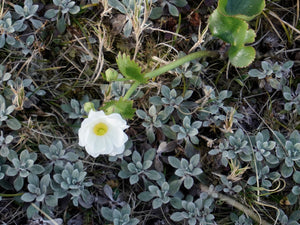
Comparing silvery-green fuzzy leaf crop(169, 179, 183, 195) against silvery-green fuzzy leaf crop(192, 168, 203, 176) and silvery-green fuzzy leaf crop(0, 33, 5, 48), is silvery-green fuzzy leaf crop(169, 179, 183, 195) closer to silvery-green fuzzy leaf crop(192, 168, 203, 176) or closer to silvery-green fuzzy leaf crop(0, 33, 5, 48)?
silvery-green fuzzy leaf crop(192, 168, 203, 176)

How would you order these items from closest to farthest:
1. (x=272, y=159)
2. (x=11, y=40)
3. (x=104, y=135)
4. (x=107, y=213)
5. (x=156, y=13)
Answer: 1. (x=104, y=135)
2. (x=107, y=213)
3. (x=272, y=159)
4. (x=11, y=40)
5. (x=156, y=13)

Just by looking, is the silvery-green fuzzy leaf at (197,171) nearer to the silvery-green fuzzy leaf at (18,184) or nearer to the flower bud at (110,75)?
the flower bud at (110,75)

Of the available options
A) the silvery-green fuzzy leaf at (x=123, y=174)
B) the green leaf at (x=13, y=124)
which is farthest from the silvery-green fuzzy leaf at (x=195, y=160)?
the green leaf at (x=13, y=124)

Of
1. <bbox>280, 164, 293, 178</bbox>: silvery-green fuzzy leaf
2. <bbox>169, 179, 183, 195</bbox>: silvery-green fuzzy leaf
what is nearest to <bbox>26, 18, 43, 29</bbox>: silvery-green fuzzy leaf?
<bbox>169, 179, 183, 195</bbox>: silvery-green fuzzy leaf

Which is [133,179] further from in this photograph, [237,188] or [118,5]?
[118,5]

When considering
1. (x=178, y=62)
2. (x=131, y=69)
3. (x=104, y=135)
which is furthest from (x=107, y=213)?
(x=178, y=62)

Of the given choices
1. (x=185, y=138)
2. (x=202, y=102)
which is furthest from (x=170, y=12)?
(x=185, y=138)

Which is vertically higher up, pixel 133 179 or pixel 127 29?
pixel 127 29
